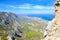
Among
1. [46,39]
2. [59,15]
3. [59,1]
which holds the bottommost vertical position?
[46,39]

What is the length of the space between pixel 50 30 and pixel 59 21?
1.73 metres

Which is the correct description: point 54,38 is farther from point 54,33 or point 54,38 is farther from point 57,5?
point 57,5

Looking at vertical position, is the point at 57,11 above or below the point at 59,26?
above

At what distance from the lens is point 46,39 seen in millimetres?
26141

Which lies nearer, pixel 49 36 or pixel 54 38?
pixel 54 38

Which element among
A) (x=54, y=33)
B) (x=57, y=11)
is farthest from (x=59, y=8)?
(x=54, y=33)

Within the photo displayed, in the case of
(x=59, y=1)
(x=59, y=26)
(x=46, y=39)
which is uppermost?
(x=59, y=1)

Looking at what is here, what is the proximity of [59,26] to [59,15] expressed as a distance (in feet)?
6.35

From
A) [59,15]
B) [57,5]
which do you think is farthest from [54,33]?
[57,5]

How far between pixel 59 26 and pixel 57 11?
286cm

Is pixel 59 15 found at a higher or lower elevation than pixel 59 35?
higher

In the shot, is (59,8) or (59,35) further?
(59,8)

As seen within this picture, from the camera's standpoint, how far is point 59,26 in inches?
994

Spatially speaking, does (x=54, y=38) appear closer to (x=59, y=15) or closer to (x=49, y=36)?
(x=49, y=36)
